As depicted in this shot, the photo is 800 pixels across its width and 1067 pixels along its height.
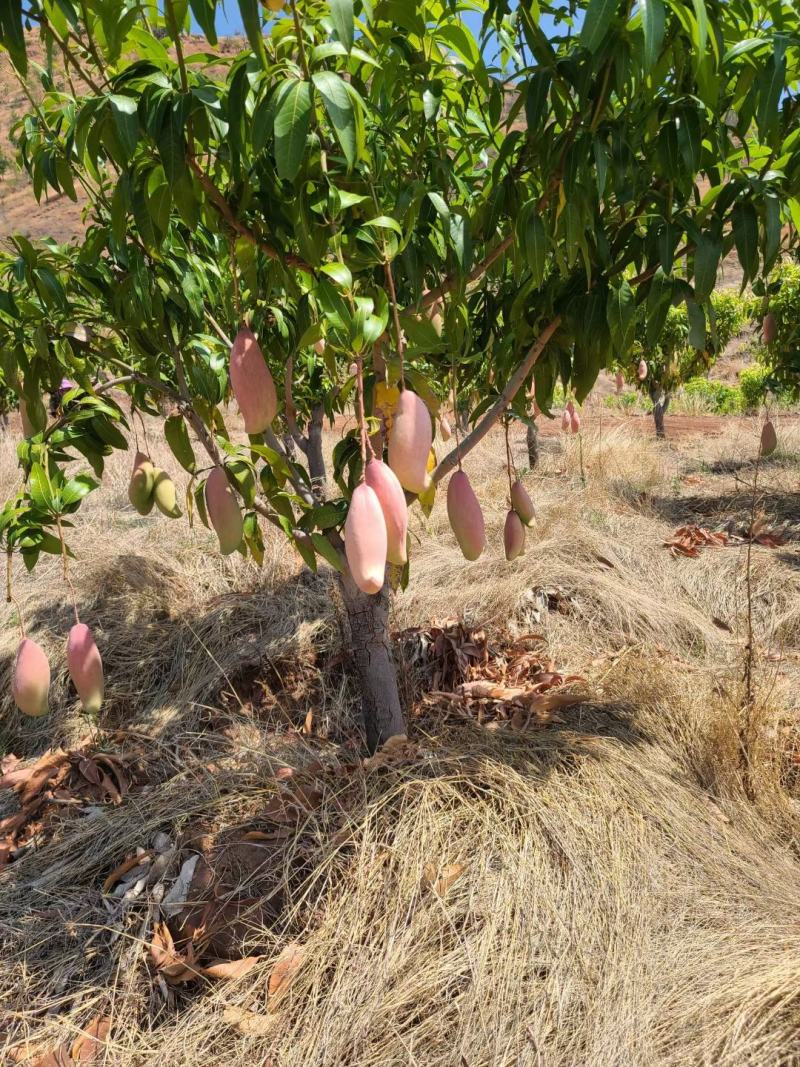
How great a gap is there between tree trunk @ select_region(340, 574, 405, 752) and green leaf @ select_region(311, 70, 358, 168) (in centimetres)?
116

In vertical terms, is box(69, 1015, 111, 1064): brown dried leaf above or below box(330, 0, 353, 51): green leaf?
below

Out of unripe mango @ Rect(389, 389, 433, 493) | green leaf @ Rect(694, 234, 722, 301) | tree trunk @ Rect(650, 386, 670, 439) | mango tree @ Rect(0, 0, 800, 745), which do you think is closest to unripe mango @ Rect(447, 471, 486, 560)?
mango tree @ Rect(0, 0, 800, 745)

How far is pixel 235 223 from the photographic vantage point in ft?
3.46

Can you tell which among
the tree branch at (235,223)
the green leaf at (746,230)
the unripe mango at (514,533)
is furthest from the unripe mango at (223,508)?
the green leaf at (746,230)

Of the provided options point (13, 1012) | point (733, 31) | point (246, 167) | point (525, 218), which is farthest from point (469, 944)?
point (733, 31)

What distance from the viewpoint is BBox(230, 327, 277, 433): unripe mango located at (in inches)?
38.6

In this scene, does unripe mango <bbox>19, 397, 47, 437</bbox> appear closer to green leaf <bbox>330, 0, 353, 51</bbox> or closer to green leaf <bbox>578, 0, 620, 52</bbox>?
green leaf <bbox>330, 0, 353, 51</bbox>

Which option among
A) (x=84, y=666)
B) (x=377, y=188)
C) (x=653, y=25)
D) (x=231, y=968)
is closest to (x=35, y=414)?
(x=84, y=666)

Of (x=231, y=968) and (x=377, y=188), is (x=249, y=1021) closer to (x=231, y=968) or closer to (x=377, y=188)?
(x=231, y=968)

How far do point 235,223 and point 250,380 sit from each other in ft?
0.85

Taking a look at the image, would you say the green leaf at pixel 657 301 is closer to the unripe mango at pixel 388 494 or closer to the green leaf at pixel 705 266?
the green leaf at pixel 705 266

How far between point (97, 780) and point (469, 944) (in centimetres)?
136

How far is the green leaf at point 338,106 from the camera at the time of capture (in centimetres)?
76

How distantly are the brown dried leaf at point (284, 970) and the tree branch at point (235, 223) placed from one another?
4.05ft
